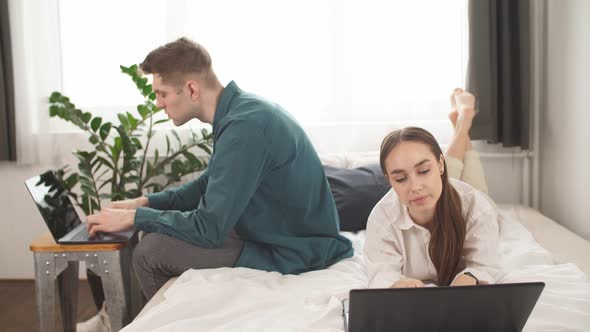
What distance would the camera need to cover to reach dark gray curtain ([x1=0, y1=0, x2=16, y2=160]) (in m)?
3.20

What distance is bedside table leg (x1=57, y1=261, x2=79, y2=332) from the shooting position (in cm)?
251

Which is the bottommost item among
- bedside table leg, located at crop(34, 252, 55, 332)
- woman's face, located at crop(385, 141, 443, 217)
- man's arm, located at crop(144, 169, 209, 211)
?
bedside table leg, located at crop(34, 252, 55, 332)

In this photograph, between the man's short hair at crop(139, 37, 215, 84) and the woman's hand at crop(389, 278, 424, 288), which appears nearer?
the woman's hand at crop(389, 278, 424, 288)

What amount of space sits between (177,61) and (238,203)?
19.1 inches

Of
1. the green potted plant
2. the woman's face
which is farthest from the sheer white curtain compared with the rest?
the woman's face

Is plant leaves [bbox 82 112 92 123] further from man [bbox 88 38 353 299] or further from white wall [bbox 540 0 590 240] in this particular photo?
white wall [bbox 540 0 590 240]

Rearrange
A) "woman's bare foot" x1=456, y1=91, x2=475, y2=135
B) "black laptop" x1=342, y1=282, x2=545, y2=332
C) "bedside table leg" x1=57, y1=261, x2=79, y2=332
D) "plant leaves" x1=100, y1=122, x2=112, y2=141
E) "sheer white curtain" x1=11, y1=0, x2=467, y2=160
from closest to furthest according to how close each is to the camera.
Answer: "black laptop" x1=342, y1=282, x2=545, y2=332 → "bedside table leg" x1=57, y1=261, x2=79, y2=332 → "woman's bare foot" x1=456, y1=91, x2=475, y2=135 → "plant leaves" x1=100, y1=122, x2=112, y2=141 → "sheer white curtain" x1=11, y1=0, x2=467, y2=160

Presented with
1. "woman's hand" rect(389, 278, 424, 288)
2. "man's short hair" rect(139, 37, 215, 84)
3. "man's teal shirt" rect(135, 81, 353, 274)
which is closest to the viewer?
"woman's hand" rect(389, 278, 424, 288)

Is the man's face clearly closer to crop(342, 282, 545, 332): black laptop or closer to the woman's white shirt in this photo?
the woman's white shirt

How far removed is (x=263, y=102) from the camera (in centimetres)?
200

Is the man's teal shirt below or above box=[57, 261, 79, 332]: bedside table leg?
above

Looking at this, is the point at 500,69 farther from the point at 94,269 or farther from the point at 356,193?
the point at 94,269

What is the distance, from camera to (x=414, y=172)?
1.50 m

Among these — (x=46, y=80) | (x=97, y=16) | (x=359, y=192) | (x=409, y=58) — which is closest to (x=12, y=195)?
(x=46, y=80)
